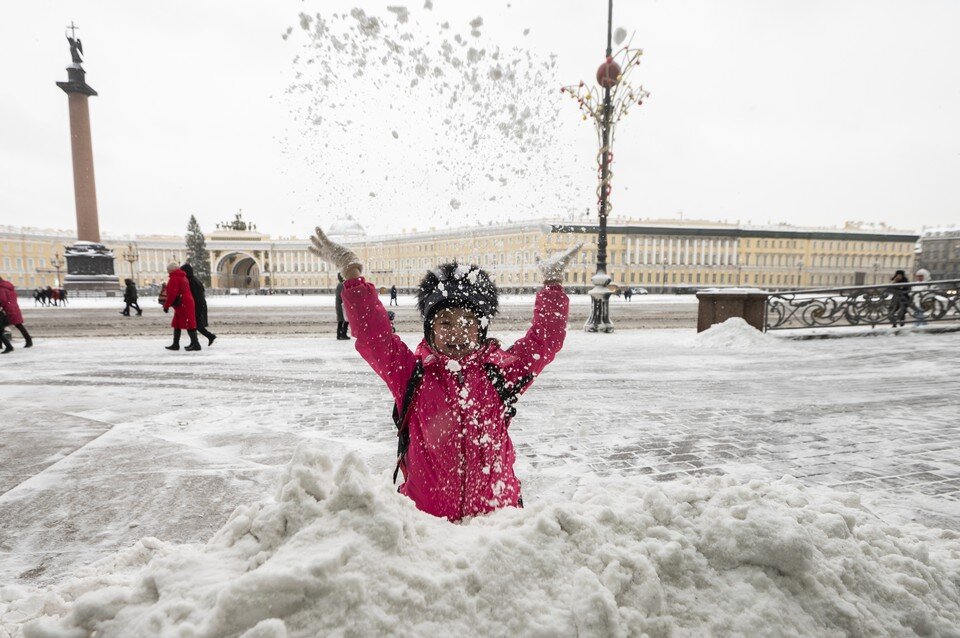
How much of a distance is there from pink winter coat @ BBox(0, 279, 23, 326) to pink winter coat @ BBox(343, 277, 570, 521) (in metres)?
12.1

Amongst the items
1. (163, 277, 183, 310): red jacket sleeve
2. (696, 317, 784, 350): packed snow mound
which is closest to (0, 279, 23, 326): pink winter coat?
(163, 277, 183, 310): red jacket sleeve

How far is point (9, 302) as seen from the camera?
9.91 metres

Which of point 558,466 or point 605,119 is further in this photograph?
point 605,119

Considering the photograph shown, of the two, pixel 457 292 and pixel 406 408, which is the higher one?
pixel 457 292

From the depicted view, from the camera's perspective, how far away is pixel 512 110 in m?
3.60

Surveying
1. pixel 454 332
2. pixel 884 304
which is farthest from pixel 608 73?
pixel 454 332

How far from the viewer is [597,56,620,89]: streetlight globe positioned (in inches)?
458

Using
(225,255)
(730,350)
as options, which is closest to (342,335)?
(730,350)

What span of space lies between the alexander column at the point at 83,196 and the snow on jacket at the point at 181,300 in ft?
118

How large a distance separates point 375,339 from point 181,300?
9.65 metres

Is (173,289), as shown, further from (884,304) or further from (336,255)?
(884,304)

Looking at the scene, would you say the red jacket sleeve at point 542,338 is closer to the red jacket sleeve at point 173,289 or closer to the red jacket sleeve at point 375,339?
the red jacket sleeve at point 375,339

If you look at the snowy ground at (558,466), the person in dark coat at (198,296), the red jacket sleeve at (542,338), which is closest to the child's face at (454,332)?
the red jacket sleeve at (542,338)

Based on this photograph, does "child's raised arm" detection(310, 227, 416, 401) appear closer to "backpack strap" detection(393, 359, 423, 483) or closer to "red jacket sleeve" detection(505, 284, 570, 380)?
"backpack strap" detection(393, 359, 423, 483)
